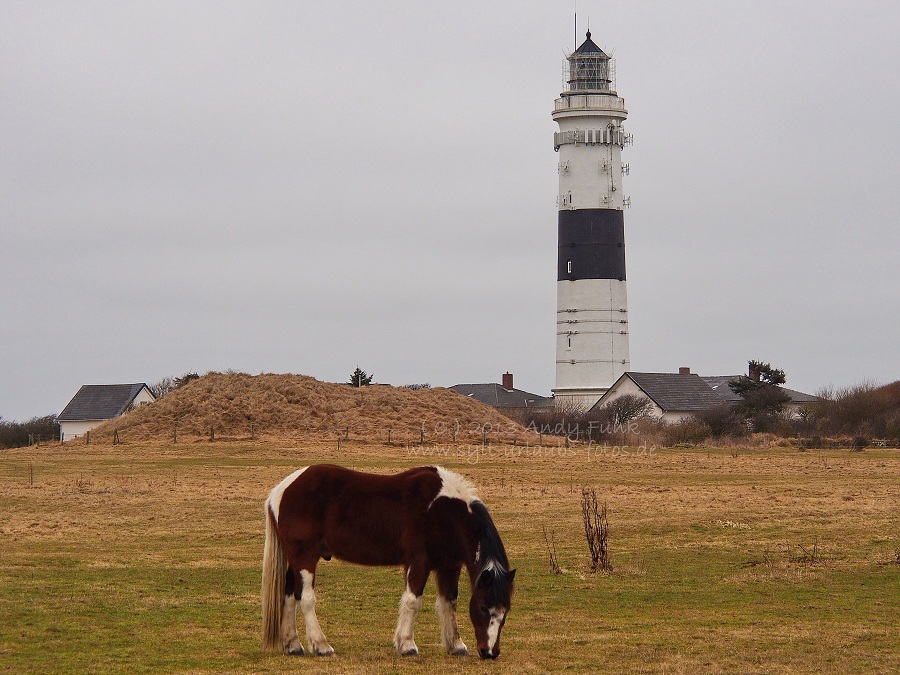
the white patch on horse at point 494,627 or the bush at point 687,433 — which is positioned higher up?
the bush at point 687,433

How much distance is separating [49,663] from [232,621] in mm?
3113

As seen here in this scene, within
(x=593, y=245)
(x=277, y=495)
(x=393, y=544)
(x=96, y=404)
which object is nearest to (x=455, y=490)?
(x=393, y=544)

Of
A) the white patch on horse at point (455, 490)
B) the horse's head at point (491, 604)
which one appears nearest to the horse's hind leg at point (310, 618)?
the white patch on horse at point (455, 490)

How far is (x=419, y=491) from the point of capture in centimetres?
1249

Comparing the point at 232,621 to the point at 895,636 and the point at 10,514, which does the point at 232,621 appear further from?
the point at 10,514

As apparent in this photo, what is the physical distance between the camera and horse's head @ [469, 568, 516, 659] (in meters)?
12.0

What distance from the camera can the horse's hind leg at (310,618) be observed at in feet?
40.6

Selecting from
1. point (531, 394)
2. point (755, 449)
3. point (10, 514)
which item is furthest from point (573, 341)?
point (10, 514)

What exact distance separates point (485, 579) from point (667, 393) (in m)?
72.0

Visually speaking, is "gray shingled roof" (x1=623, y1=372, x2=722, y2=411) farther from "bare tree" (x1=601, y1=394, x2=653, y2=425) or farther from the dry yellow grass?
the dry yellow grass

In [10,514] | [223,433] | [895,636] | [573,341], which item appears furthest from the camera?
[573,341]

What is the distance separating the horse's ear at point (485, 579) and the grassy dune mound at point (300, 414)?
140ft

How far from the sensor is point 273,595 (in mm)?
12609

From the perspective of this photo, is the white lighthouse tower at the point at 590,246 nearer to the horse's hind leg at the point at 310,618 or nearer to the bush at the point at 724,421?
the bush at the point at 724,421
